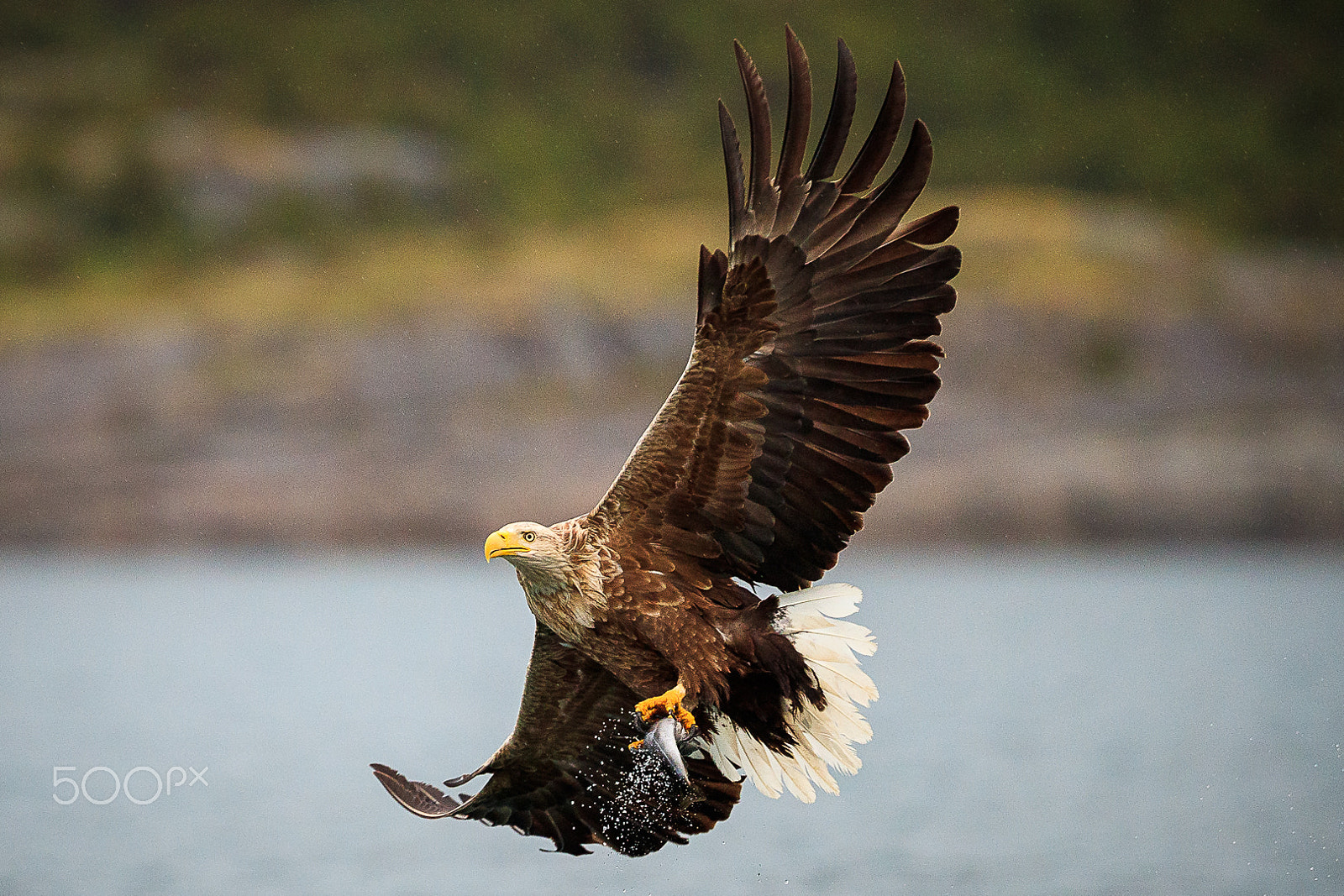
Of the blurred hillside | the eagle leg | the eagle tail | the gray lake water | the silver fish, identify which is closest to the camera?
the silver fish

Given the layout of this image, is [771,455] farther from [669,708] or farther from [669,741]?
[669,741]

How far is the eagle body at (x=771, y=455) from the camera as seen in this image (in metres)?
6.12

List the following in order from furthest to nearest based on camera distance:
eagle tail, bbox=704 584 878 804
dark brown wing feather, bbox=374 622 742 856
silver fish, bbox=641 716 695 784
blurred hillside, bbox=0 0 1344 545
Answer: blurred hillside, bbox=0 0 1344 545 < dark brown wing feather, bbox=374 622 742 856 < eagle tail, bbox=704 584 878 804 < silver fish, bbox=641 716 695 784

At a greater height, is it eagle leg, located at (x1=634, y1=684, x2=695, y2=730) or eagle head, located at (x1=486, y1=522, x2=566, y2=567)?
eagle head, located at (x1=486, y1=522, x2=566, y2=567)

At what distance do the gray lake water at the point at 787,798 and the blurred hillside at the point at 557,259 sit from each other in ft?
13.7

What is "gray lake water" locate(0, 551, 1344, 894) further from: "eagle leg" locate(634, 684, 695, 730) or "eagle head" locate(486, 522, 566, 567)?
"eagle head" locate(486, 522, 566, 567)

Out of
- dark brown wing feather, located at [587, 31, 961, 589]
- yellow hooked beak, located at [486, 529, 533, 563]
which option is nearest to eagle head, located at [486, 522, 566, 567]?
yellow hooked beak, located at [486, 529, 533, 563]

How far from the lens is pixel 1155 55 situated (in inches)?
2475

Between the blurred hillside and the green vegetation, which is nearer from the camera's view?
the blurred hillside

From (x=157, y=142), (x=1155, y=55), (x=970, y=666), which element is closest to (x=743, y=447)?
(x=970, y=666)

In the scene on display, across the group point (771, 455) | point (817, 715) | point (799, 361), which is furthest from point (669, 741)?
point (799, 361)

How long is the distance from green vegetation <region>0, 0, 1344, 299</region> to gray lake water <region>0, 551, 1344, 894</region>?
76.9 ft

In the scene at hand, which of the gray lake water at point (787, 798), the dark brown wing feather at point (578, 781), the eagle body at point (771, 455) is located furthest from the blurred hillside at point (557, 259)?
the eagle body at point (771, 455)

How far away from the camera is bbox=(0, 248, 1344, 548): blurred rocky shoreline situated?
119 feet
